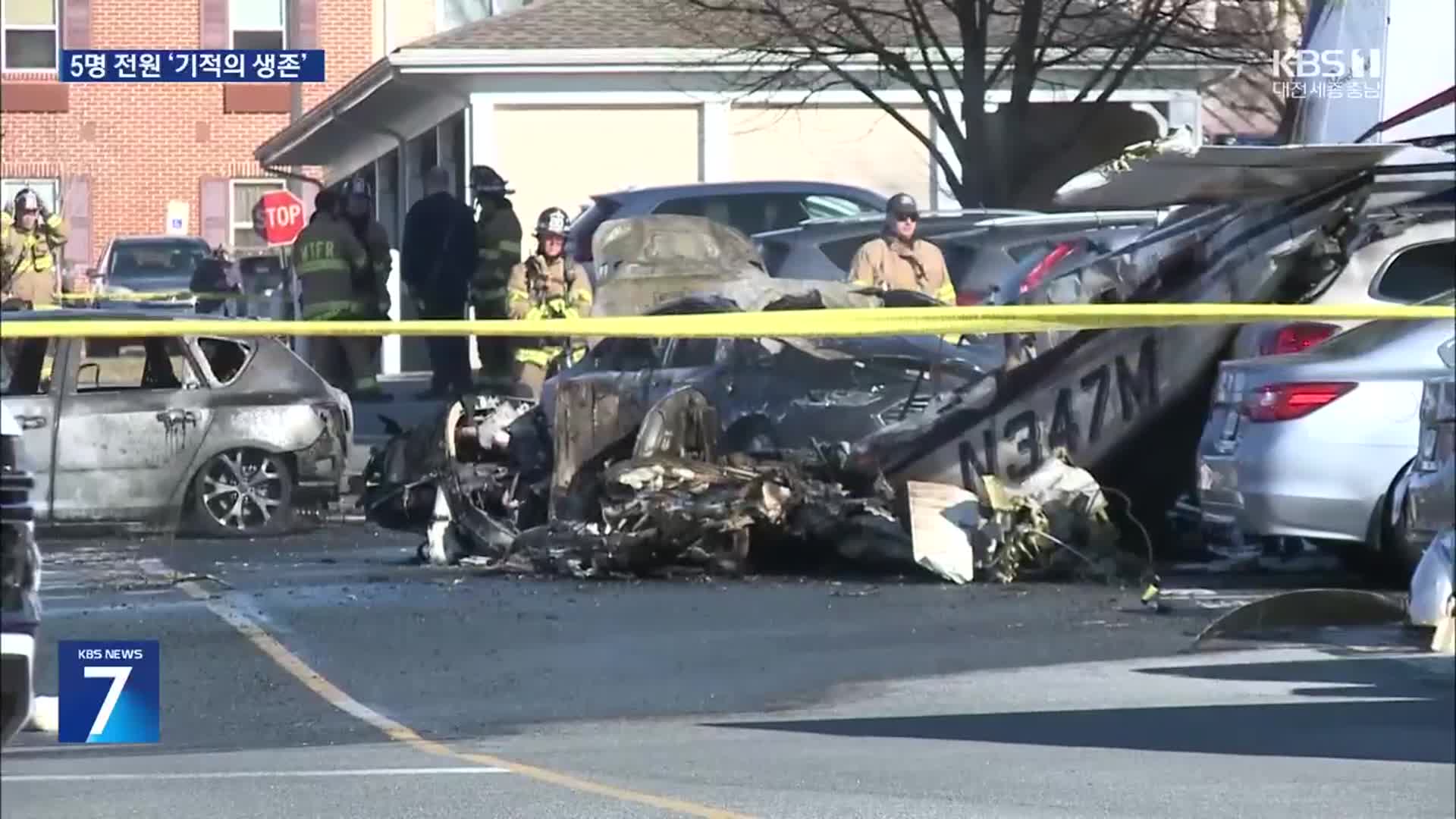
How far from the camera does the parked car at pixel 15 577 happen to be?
2623 mm

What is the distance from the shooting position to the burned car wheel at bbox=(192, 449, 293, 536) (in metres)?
2.81

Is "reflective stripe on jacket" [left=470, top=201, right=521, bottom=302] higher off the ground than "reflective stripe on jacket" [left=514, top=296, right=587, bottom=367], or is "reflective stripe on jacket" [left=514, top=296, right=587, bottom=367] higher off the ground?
"reflective stripe on jacket" [left=470, top=201, right=521, bottom=302]

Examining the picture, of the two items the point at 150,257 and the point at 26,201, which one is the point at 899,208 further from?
the point at 26,201

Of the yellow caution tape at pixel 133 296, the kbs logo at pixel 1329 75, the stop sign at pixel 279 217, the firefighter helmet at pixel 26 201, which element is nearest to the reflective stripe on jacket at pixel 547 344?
the stop sign at pixel 279 217

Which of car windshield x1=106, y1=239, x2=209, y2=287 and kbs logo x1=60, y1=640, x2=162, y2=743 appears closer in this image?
car windshield x1=106, y1=239, x2=209, y2=287

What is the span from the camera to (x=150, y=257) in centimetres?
274

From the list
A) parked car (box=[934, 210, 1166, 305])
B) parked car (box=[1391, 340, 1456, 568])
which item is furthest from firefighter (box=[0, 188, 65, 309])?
parked car (box=[1391, 340, 1456, 568])

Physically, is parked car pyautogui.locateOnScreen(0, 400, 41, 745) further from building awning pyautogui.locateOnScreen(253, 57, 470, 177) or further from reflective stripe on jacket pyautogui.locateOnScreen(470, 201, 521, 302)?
reflective stripe on jacket pyautogui.locateOnScreen(470, 201, 521, 302)

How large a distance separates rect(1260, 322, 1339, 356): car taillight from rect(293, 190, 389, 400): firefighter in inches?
50.1

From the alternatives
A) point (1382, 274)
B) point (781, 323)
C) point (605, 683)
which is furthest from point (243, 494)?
point (1382, 274)

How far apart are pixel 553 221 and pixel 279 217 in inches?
15.0

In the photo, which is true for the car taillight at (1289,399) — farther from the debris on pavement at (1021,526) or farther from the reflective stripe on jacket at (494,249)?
the reflective stripe on jacket at (494,249)

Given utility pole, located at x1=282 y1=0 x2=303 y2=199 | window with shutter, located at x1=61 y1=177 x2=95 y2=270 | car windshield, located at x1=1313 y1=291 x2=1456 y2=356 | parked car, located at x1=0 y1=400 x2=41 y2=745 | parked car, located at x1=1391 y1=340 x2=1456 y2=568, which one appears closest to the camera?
parked car, located at x1=0 y1=400 x2=41 y2=745

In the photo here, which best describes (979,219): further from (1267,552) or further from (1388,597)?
(1388,597)
